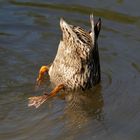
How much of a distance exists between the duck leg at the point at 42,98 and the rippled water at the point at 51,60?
75 mm

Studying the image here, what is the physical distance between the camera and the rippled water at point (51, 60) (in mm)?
6910

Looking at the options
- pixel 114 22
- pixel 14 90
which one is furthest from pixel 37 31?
pixel 14 90

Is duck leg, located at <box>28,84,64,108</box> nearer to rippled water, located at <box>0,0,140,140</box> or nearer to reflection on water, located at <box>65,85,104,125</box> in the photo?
rippled water, located at <box>0,0,140,140</box>

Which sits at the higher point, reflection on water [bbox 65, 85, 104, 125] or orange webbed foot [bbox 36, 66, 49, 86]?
orange webbed foot [bbox 36, 66, 49, 86]

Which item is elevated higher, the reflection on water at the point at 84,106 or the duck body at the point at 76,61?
the duck body at the point at 76,61

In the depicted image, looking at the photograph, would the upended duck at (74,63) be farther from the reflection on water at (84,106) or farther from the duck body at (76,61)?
the reflection on water at (84,106)

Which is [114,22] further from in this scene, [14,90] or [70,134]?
[70,134]

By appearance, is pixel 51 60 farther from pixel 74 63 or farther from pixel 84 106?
pixel 84 106

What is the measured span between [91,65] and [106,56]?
112 centimetres

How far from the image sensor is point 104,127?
6.95 metres

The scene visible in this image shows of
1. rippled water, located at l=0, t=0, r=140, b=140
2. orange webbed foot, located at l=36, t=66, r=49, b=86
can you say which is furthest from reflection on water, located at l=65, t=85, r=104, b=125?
orange webbed foot, located at l=36, t=66, r=49, b=86

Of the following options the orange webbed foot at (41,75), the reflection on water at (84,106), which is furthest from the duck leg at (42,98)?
the orange webbed foot at (41,75)

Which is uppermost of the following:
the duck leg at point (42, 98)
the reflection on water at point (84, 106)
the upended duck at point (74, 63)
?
the upended duck at point (74, 63)

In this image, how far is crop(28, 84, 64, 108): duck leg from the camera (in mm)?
7391
